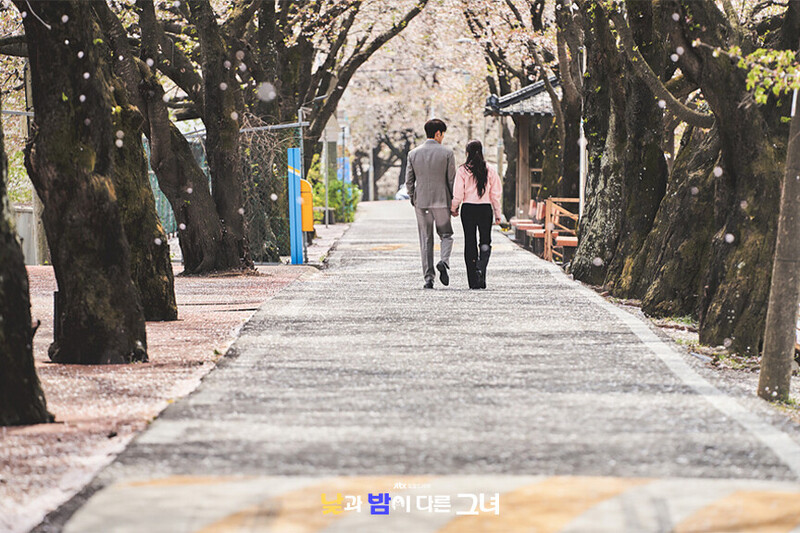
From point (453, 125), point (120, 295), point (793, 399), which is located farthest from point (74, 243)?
point (453, 125)

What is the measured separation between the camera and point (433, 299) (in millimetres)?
14430

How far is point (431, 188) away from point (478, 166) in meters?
0.72

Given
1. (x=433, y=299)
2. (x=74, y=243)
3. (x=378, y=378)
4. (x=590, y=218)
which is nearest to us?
(x=378, y=378)

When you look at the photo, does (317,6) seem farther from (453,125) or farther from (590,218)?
(453,125)

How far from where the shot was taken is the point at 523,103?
101 feet

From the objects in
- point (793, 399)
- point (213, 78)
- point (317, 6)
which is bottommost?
point (793, 399)

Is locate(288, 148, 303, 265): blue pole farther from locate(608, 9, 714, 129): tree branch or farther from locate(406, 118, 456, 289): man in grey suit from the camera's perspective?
locate(608, 9, 714, 129): tree branch

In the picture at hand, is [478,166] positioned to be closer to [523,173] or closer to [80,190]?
[80,190]

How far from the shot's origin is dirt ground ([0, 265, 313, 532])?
573 centimetres

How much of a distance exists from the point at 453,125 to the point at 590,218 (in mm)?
62602

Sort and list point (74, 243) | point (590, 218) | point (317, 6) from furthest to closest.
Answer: point (317, 6) < point (590, 218) < point (74, 243)

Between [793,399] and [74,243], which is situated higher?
[74,243]

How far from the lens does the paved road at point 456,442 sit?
17.2ft

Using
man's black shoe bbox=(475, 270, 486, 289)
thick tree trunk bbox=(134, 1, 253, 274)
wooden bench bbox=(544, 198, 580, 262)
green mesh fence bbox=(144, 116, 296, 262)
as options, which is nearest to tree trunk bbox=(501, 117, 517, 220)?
wooden bench bbox=(544, 198, 580, 262)
